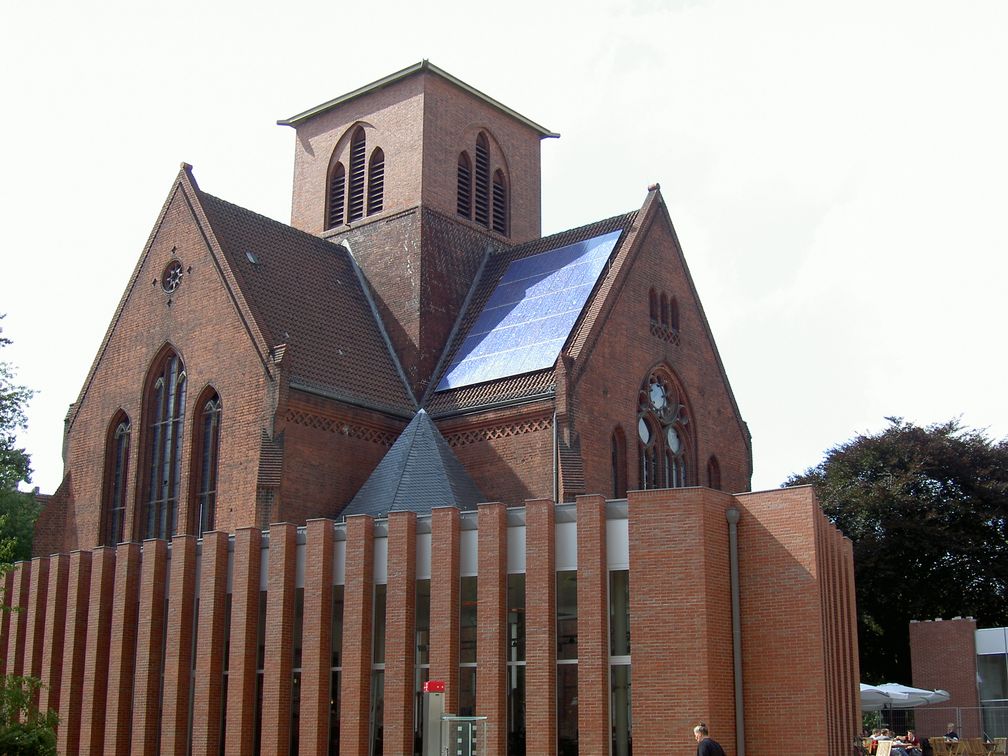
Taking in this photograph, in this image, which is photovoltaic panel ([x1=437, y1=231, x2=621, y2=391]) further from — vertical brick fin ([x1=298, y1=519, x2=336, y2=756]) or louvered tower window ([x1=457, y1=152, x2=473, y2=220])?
vertical brick fin ([x1=298, y1=519, x2=336, y2=756])

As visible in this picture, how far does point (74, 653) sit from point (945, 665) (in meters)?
26.9

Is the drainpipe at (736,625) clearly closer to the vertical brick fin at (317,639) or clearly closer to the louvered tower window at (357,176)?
the vertical brick fin at (317,639)

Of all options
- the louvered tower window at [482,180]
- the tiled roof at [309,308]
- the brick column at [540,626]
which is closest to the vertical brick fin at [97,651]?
the tiled roof at [309,308]

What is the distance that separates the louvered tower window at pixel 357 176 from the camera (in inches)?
1763

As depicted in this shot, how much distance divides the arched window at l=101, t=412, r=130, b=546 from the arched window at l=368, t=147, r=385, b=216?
37.0 feet

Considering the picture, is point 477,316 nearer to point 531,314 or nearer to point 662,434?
point 531,314

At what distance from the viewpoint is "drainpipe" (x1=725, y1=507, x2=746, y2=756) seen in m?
24.4

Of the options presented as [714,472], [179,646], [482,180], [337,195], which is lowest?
[179,646]

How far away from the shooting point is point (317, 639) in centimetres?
2780

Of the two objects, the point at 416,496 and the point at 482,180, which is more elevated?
the point at 482,180

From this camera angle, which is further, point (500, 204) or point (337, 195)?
point (500, 204)

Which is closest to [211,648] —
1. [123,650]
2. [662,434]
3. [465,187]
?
[123,650]

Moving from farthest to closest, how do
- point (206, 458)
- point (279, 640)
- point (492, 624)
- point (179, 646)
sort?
point (206, 458)
point (179, 646)
point (279, 640)
point (492, 624)

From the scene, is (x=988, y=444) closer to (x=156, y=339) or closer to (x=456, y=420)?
(x=456, y=420)
